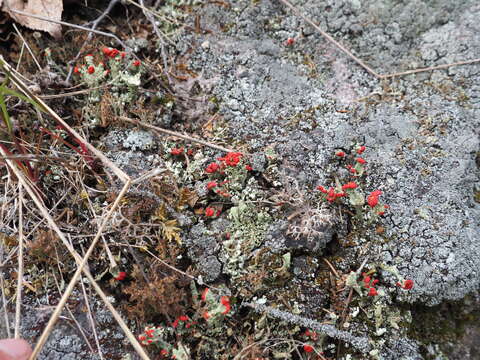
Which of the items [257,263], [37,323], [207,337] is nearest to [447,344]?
[257,263]

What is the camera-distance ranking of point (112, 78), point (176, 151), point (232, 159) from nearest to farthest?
1. point (232, 159)
2. point (176, 151)
3. point (112, 78)

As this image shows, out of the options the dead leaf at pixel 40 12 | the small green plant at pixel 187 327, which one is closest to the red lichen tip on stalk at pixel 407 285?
the small green plant at pixel 187 327

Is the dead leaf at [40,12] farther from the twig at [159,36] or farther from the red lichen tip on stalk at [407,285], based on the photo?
the red lichen tip on stalk at [407,285]

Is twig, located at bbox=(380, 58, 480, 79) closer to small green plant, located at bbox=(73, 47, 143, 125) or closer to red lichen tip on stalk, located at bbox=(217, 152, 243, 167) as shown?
red lichen tip on stalk, located at bbox=(217, 152, 243, 167)

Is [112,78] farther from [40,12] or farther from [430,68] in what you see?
[430,68]

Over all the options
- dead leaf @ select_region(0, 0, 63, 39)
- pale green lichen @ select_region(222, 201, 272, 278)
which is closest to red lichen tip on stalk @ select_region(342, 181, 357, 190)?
pale green lichen @ select_region(222, 201, 272, 278)

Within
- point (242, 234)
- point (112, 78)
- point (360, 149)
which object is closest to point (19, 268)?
point (242, 234)

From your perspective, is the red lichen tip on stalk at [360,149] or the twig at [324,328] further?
Result: the red lichen tip on stalk at [360,149]
